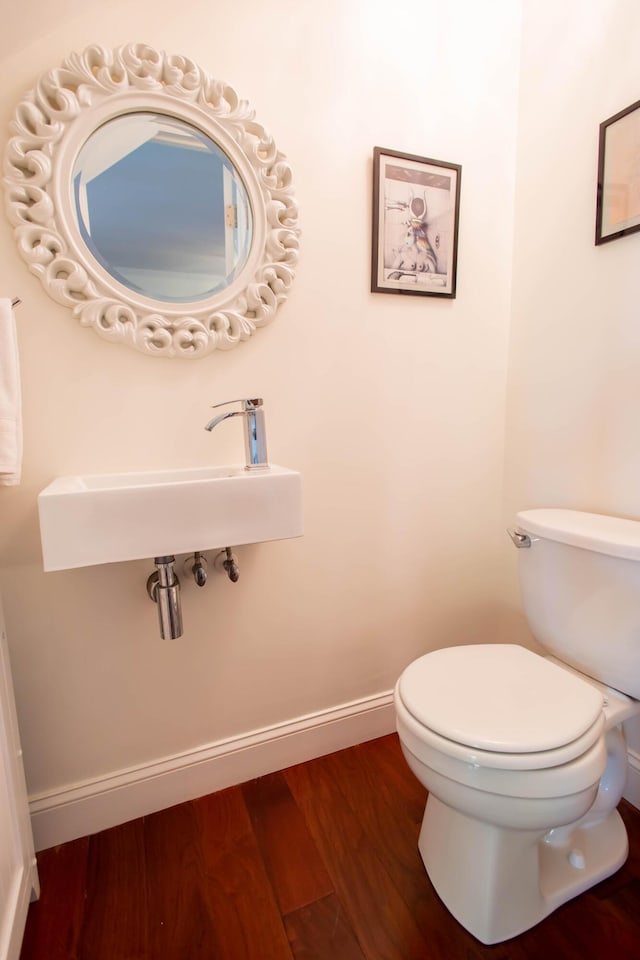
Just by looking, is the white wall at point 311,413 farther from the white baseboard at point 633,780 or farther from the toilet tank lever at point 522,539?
the white baseboard at point 633,780

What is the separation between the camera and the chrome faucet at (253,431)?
100 cm

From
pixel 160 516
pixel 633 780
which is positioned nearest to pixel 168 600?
pixel 160 516

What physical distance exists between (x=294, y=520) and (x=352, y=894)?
0.82 metres

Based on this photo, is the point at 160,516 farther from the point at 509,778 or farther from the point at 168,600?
the point at 509,778

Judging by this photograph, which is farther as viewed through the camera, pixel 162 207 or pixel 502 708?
pixel 162 207

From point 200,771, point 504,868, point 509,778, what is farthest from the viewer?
point 200,771

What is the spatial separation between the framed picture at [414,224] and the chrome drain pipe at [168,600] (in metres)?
0.91

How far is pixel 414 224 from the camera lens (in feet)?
4.03

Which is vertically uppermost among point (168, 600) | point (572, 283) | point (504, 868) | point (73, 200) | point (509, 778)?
point (73, 200)

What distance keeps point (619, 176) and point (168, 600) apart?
1.47 metres

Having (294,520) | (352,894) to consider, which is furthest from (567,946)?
(294,520)

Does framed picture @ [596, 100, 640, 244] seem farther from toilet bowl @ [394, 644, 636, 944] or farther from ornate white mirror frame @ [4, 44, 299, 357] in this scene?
toilet bowl @ [394, 644, 636, 944]

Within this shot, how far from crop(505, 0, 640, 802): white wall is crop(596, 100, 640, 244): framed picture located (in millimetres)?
30

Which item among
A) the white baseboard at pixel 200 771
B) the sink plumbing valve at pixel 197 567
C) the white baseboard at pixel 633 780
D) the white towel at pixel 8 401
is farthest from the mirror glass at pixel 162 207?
the white baseboard at pixel 633 780
